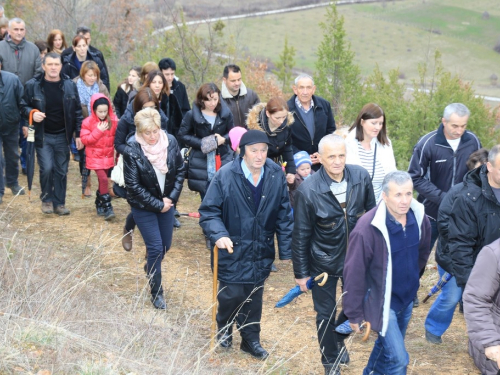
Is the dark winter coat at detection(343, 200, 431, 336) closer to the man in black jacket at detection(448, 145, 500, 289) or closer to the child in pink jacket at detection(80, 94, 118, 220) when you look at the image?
the man in black jacket at detection(448, 145, 500, 289)

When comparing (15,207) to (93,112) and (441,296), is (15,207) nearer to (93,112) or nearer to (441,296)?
(93,112)

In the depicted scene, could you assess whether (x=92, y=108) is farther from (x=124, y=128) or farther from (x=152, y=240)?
(x=152, y=240)

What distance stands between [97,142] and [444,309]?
5315 mm

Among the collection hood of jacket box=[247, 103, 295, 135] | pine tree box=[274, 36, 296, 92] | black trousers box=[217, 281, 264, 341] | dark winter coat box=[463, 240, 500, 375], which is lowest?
pine tree box=[274, 36, 296, 92]

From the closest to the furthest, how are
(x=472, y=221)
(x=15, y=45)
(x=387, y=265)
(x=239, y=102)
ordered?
(x=387, y=265), (x=472, y=221), (x=239, y=102), (x=15, y=45)

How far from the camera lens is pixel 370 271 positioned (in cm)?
491

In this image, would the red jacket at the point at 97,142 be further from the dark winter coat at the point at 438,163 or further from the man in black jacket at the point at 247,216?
the dark winter coat at the point at 438,163

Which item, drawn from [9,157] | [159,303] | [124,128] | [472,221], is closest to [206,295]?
[159,303]

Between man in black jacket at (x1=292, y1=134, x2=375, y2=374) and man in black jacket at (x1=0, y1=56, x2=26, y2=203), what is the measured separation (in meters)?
5.37

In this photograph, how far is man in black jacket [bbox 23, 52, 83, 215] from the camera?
9.12 meters

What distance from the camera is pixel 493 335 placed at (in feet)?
13.1

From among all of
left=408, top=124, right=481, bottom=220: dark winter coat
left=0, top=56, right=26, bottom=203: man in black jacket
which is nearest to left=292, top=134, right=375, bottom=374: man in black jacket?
left=408, top=124, right=481, bottom=220: dark winter coat

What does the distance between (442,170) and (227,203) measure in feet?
8.75

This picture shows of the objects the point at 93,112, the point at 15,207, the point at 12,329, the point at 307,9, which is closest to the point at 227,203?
the point at 12,329
